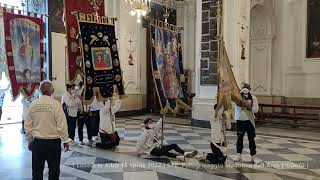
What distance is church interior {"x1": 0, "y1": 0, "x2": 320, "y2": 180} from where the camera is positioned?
7.12 meters

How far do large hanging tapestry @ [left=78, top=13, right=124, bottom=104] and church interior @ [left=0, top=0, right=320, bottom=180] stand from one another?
0.02 m

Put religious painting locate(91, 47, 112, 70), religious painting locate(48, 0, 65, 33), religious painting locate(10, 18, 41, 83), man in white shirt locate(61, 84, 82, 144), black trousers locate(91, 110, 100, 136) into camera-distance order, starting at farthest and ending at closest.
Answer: religious painting locate(48, 0, 65, 33) → religious painting locate(10, 18, 41, 83) → black trousers locate(91, 110, 100, 136) → man in white shirt locate(61, 84, 82, 144) → religious painting locate(91, 47, 112, 70)

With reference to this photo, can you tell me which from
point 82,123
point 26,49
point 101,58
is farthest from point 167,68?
point 26,49

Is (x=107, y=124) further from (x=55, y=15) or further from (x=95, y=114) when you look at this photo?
(x=55, y=15)

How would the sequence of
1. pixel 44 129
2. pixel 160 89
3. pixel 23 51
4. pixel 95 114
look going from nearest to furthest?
pixel 44 129 < pixel 160 89 < pixel 95 114 < pixel 23 51

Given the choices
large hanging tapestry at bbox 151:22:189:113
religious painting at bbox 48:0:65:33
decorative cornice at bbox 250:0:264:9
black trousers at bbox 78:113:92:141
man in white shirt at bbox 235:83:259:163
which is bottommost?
black trousers at bbox 78:113:92:141

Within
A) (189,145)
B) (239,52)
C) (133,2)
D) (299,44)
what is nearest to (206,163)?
(189,145)

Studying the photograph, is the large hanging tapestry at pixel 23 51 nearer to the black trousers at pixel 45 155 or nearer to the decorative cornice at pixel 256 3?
the black trousers at pixel 45 155

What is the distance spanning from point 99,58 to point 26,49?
264 centimetres

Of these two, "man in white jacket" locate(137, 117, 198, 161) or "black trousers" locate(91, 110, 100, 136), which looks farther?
"black trousers" locate(91, 110, 100, 136)

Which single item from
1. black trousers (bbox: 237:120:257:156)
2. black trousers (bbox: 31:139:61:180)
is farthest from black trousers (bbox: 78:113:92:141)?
black trousers (bbox: 31:139:61:180)

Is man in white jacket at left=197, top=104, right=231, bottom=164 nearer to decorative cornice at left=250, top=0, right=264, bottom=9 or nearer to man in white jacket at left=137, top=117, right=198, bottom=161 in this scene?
man in white jacket at left=137, top=117, right=198, bottom=161

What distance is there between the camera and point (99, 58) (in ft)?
28.7

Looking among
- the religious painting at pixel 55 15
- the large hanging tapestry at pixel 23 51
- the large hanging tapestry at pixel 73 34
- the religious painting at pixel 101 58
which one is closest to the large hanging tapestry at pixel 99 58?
the religious painting at pixel 101 58
